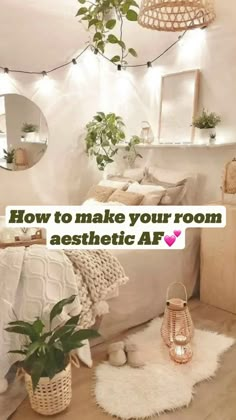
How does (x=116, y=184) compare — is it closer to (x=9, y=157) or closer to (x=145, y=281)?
(x=9, y=157)

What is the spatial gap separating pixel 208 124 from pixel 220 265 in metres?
1.18

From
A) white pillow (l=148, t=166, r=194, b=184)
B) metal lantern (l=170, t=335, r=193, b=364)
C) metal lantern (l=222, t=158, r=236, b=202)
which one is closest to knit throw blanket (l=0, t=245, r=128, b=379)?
metal lantern (l=170, t=335, r=193, b=364)

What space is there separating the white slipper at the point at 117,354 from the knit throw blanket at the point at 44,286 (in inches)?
7.9

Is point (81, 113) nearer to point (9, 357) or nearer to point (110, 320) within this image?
point (110, 320)

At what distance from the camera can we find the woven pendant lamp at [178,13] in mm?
2020

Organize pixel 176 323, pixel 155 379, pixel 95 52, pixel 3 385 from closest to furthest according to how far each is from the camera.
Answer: pixel 3 385, pixel 155 379, pixel 176 323, pixel 95 52

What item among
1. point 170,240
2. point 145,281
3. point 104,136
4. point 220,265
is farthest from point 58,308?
point 104,136

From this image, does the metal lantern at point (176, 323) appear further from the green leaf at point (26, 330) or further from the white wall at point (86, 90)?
the white wall at point (86, 90)

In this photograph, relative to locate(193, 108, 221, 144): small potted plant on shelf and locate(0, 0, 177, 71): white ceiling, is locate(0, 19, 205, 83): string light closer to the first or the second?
locate(0, 0, 177, 71): white ceiling

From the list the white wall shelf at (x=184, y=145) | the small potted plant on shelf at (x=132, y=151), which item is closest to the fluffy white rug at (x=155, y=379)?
the white wall shelf at (x=184, y=145)

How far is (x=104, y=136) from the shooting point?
12.0 feet

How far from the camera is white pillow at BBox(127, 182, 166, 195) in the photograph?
9.85 feet

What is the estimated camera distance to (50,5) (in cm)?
347

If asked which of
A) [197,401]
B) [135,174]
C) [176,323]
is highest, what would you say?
[135,174]
